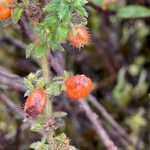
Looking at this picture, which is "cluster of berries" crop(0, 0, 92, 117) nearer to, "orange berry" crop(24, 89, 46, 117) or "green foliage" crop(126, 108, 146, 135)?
"orange berry" crop(24, 89, 46, 117)

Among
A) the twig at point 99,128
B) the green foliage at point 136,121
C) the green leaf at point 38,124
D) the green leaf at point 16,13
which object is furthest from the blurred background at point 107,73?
the green leaf at point 16,13

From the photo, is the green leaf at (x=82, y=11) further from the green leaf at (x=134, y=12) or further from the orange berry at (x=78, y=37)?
the green leaf at (x=134, y=12)

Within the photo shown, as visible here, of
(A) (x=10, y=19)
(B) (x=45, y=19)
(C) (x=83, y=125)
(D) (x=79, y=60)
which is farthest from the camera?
(D) (x=79, y=60)

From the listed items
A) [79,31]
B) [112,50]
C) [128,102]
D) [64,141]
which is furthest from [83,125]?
[79,31]

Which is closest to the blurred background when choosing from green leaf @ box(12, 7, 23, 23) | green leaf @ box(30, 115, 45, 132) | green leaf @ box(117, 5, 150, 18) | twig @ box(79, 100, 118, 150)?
green leaf @ box(117, 5, 150, 18)

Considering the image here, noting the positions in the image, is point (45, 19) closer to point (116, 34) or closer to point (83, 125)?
point (83, 125)

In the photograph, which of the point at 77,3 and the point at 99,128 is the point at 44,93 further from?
the point at 99,128

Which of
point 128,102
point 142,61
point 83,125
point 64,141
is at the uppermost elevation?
point 142,61
